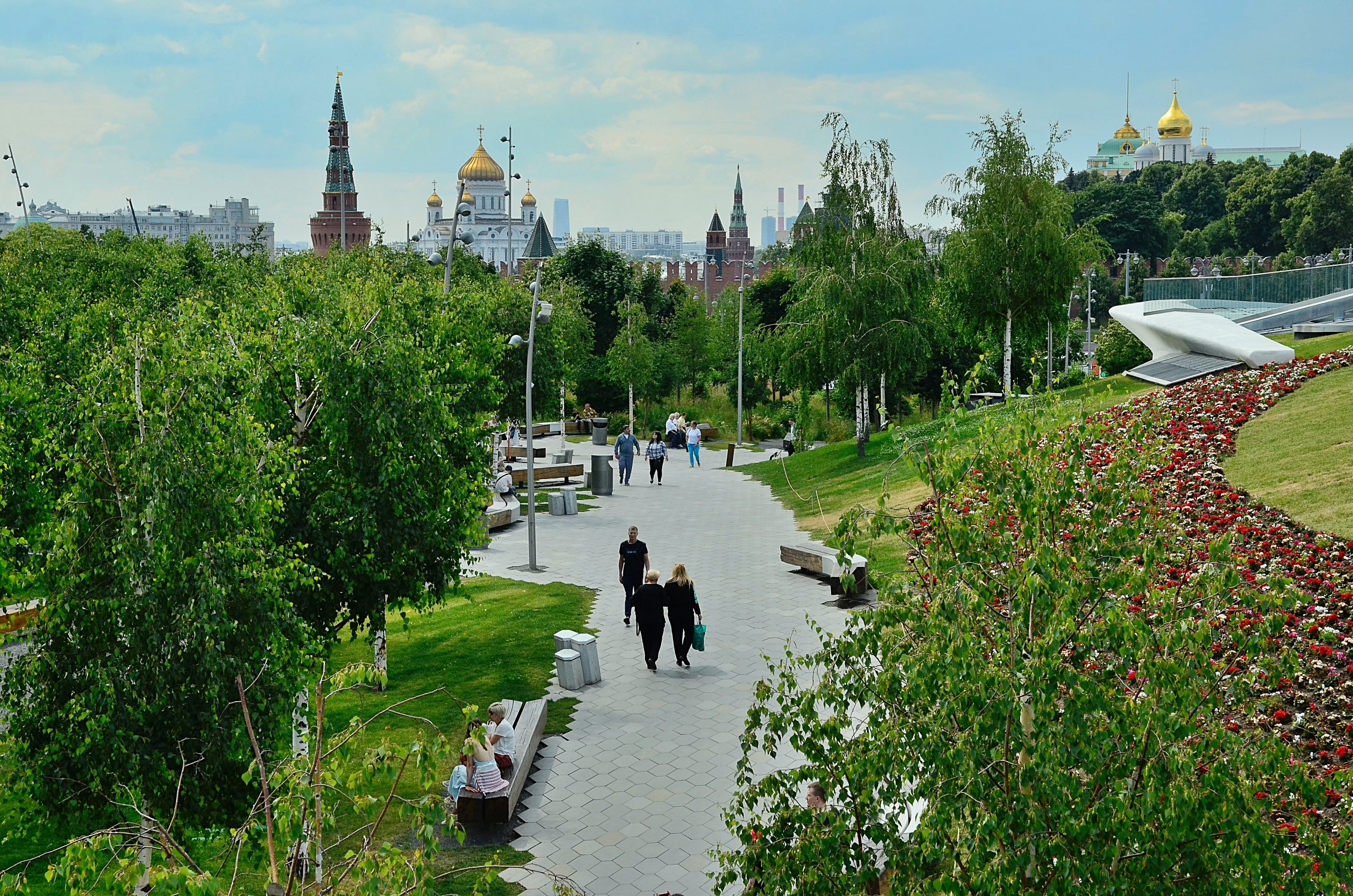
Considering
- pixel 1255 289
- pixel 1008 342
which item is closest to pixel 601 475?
pixel 1008 342

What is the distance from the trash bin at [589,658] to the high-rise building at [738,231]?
554 ft

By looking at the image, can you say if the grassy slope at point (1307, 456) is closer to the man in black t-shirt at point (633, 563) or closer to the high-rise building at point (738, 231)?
the man in black t-shirt at point (633, 563)

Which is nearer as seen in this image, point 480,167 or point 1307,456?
point 1307,456

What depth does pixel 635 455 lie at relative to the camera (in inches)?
1484

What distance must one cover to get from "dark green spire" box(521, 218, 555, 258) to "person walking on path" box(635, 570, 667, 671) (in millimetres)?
86601

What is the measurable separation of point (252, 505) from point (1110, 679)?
5.10m

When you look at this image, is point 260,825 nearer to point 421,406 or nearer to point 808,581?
point 421,406

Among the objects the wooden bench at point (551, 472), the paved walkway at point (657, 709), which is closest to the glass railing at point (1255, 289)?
the paved walkway at point (657, 709)

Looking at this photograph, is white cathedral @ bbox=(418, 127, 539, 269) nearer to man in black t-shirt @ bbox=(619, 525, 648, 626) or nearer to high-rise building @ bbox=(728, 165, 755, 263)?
high-rise building @ bbox=(728, 165, 755, 263)

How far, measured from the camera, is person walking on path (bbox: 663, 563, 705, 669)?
1452 centimetres

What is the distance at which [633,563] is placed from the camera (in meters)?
16.2

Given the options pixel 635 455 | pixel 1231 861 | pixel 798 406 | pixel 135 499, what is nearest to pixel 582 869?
pixel 135 499

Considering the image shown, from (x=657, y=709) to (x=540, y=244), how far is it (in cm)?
9392

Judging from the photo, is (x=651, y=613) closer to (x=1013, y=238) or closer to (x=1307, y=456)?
(x=1307, y=456)
